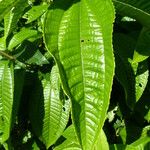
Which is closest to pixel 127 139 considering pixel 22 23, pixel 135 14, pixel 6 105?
pixel 6 105

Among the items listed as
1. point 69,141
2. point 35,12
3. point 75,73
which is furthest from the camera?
point 69,141

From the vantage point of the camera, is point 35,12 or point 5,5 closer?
point 5,5

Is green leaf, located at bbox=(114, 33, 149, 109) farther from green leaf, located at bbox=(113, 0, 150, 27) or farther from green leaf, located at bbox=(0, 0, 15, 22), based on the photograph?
green leaf, located at bbox=(0, 0, 15, 22)

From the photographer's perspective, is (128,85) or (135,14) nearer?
(135,14)

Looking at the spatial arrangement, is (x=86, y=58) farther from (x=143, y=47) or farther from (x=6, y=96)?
(x=6, y=96)

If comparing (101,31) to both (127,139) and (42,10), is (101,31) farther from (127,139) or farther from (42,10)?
(127,139)

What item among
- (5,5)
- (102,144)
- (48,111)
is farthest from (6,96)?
(5,5)

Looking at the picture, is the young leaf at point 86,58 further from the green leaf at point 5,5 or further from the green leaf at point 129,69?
the green leaf at point 129,69

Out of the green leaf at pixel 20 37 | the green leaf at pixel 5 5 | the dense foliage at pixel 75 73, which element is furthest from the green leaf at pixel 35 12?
the green leaf at pixel 5 5
